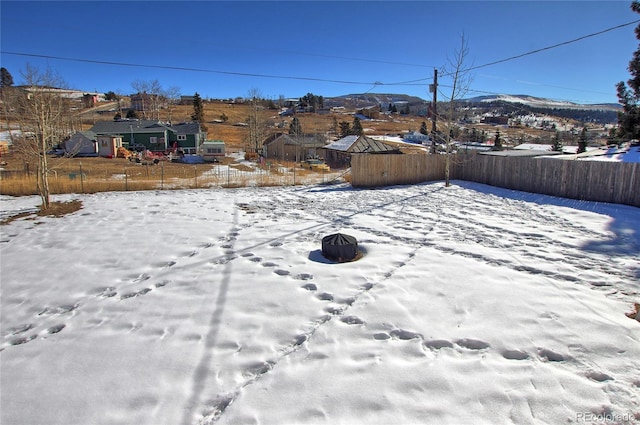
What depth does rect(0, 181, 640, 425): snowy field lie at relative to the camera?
305cm

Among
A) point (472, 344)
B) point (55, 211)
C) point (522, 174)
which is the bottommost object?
point (472, 344)

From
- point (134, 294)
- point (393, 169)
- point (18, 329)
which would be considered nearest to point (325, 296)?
point (134, 294)

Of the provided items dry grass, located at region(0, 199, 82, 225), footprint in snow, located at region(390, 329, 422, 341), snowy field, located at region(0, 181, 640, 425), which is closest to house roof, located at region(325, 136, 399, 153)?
dry grass, located at region(0, 199, 82, 225)

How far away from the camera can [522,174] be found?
48.5ft

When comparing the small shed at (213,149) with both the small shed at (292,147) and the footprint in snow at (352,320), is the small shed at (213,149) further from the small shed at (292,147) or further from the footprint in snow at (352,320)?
the footprint in snow at (352,320)

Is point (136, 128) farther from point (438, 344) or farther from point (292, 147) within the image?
point (438, 344)

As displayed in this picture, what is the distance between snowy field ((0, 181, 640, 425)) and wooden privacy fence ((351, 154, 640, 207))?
3.48 metres

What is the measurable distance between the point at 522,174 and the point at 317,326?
546 inches

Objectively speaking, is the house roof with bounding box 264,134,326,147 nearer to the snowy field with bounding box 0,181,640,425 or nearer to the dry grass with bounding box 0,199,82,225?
the dry grass with bounding box 0,199,82,225

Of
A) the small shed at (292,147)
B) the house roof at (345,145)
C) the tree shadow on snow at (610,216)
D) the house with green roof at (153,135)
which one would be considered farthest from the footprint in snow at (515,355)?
the house with green roof at (153,135)

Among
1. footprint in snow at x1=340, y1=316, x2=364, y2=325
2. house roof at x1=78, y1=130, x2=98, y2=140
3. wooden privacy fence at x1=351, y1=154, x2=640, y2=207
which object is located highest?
house roof at x1=78, y1=130, x2=98, y2=140

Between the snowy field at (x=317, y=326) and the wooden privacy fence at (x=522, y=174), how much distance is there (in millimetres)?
3479

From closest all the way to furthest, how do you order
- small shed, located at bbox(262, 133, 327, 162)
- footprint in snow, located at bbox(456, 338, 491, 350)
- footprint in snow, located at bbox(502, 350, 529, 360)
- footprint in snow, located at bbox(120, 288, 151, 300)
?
footprint in snow, located at bbox(502, 350, 529, 360) < footprint in snow, located at bbox(456, 338, 491, 350) < footprint in snow, located at bbox(120, 288, 151, 300) < small shed, located at bbox(262, 133, 327, 162)

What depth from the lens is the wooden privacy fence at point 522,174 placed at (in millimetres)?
11570
